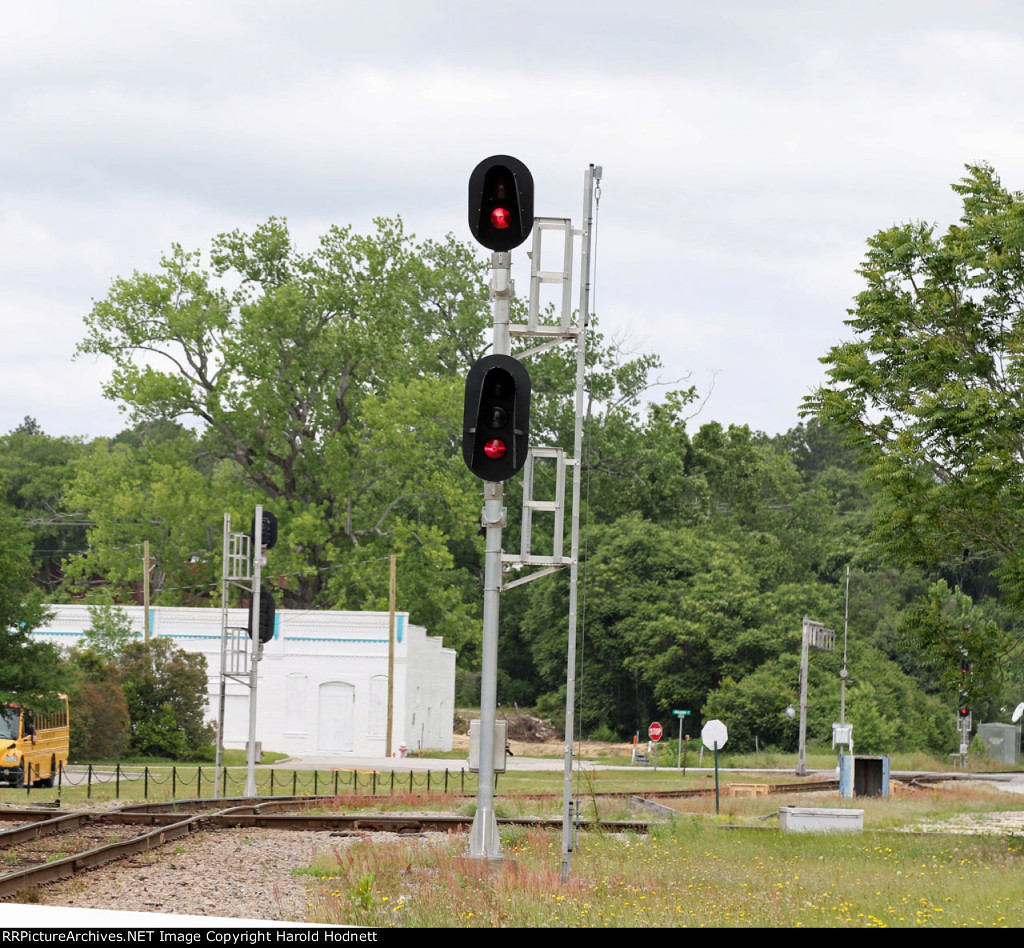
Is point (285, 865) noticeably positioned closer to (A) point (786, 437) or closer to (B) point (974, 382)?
(B) point (974, 382)

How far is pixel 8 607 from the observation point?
24672 mm

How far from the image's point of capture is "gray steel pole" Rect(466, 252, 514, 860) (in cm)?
1352

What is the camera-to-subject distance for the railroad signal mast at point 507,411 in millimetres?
12000

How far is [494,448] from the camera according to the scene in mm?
11953

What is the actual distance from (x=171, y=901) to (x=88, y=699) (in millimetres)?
33697

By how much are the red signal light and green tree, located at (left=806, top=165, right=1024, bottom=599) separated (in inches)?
391

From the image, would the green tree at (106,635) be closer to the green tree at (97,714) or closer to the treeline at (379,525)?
the green tree at (97,714)

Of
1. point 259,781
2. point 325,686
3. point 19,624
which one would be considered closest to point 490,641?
point 19,624

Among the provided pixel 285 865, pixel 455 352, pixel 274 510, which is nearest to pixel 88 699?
pixel 274 510

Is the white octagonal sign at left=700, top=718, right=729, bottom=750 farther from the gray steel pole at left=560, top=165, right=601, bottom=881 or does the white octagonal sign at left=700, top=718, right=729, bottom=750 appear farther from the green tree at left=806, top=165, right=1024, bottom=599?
the gray steel pole at left=560, top=165, right=601, bottom=881

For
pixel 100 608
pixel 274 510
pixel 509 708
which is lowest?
pixel 509 708

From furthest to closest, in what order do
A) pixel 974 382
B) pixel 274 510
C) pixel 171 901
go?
pixel 274 510, pixel 974 382, pixel 171 901

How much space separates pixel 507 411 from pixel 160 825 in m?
13.1

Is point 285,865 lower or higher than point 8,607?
lower
